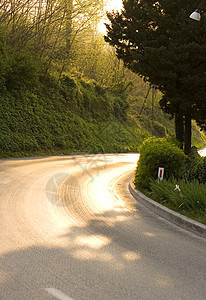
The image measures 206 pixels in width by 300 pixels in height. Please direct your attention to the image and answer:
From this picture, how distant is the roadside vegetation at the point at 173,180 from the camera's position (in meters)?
8.98

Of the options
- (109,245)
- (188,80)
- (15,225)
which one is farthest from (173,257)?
(188,80)

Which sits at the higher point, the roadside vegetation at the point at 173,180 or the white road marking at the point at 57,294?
the roadside vegetation at the point at 173,180

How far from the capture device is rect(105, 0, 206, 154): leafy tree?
16438mm

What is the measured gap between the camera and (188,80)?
16.5m

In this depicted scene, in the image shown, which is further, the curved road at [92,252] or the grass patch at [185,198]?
the grass patch at [185,198]

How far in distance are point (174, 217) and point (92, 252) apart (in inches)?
128

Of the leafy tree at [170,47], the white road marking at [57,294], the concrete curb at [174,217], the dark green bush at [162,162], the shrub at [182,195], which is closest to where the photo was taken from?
the white road marking at [57,294]

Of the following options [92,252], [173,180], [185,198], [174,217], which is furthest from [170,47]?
[92,252]

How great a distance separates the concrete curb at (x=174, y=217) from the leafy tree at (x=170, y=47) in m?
7.23

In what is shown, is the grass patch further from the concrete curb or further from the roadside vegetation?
the concrete curb

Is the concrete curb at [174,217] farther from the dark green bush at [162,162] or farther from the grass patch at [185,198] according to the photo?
the dark green bush at [162,162]

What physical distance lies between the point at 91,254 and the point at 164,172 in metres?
6.85

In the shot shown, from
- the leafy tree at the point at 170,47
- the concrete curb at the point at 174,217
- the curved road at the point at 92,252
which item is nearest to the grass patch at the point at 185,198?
the concrete curb at the point at 174,217

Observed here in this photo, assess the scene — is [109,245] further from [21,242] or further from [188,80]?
[188,80]
